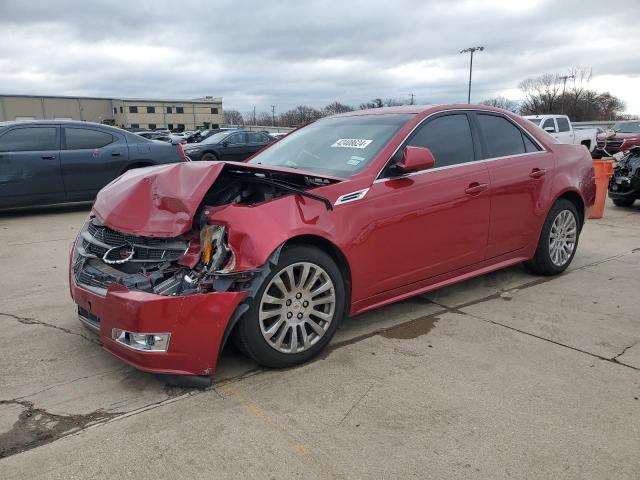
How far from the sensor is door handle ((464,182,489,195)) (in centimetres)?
414

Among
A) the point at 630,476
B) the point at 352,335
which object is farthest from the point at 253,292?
the point at 630,476

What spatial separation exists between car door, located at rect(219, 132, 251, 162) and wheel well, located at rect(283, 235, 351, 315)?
46.8 ft

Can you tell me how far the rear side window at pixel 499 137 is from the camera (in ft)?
14.8

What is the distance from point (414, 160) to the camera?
11.8ft

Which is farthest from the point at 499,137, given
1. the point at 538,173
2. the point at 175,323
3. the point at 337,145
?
the point at 175,323

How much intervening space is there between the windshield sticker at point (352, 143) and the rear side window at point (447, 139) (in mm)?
336

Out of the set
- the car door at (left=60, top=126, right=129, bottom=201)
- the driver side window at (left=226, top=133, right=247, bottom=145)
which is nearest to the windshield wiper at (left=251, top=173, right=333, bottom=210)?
the car door at (left=60, top=126, right=129, bottom=201)

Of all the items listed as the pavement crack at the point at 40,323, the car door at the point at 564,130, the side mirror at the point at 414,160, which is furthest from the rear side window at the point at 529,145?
the car door at the point at 564,130

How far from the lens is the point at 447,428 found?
2621mm

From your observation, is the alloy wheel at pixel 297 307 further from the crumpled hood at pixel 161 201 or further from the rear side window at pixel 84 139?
the rear side window at pixel 84 139

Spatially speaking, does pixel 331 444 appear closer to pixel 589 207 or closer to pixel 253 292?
pixel 253 292

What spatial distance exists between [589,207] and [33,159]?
7.86 m

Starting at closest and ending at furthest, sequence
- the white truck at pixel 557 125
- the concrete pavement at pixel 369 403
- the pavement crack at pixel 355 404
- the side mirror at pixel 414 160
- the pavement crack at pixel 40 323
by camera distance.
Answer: the concrete pavement at pixel 369 403 < the pavement crack at pixel 355 404 < the side mirror at pixel 414 160 < the pavement crack at pixel 40 323 < the white truck at pixel 557 125

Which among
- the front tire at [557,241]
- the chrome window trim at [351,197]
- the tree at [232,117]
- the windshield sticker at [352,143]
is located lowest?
the front tire at [557,241]
